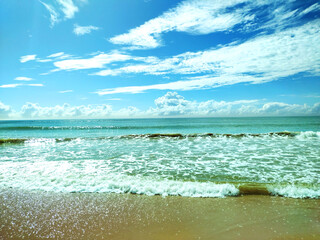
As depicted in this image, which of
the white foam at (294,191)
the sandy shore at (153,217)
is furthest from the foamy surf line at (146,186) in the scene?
the sandy shore at (153,217)

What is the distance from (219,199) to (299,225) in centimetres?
182

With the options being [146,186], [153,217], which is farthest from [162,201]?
[146,186]

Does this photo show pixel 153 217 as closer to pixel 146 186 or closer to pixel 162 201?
pixel 162 201

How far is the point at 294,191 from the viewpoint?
5.58 meters

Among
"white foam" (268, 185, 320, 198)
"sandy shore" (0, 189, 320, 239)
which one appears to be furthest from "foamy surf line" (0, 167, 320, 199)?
"sandy shore" (0, 189, 320, 239)

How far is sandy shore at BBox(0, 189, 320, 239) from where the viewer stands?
3771 mm

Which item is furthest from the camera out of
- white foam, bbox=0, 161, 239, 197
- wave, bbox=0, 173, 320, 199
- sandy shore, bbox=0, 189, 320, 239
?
white foam, bbox=0, 161, 239, 197

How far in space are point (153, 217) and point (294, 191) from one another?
422cm

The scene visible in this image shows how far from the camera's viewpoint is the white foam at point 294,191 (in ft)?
17.7

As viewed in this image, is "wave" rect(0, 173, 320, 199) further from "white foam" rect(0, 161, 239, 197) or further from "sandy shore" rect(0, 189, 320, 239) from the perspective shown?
"sandy shore" rect(0, 189, 320, 239)

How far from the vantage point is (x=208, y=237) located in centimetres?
362

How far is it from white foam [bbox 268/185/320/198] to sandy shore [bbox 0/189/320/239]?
0.28 meters

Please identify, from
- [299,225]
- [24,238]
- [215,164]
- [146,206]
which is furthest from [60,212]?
[215,164]

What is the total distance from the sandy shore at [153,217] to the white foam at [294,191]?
283 mm
